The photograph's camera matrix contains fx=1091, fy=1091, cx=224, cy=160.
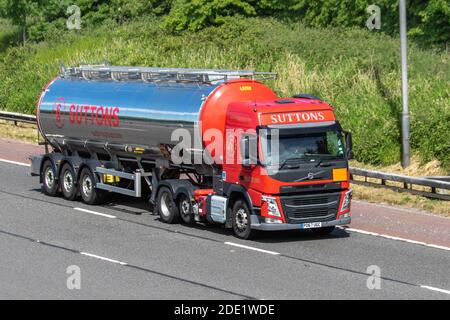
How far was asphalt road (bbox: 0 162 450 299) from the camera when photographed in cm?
1738

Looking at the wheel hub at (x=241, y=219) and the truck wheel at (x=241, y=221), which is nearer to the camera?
the truck wheel at (x=241, y=221)

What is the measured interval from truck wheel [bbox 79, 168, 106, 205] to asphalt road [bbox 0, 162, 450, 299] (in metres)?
0.88

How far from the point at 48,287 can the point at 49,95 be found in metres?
11.3

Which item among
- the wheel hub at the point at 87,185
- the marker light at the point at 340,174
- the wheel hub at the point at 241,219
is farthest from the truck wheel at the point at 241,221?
the wheel hub at the point at 87,185

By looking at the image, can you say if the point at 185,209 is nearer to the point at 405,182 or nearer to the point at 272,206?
the point at 272,206

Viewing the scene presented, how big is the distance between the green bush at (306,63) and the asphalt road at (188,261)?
26.9 ft

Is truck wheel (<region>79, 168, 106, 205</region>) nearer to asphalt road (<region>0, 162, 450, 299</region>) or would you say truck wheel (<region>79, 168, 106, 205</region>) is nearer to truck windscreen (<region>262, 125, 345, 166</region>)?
asphalt road (<region>0, 162, 450, 299</region>)

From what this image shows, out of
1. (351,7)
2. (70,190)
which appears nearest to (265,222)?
(70,190)

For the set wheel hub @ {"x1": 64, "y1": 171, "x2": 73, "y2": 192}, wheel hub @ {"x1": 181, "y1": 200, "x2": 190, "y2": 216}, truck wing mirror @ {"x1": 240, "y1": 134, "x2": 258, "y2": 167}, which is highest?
truck wing mirror @ {"x1": 240, "y1": 134, "x2": 258, "y2": 167}

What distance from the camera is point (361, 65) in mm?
36000

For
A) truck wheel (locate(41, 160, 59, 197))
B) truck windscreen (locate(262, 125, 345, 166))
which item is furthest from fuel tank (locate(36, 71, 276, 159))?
truck windscreen (locate(262, 125, 345, 166))

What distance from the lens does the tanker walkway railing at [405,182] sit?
84.4ft

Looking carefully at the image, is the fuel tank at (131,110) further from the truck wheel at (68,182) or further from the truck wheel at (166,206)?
the truck wheel at (166,206)

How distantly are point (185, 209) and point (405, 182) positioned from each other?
5871mm
